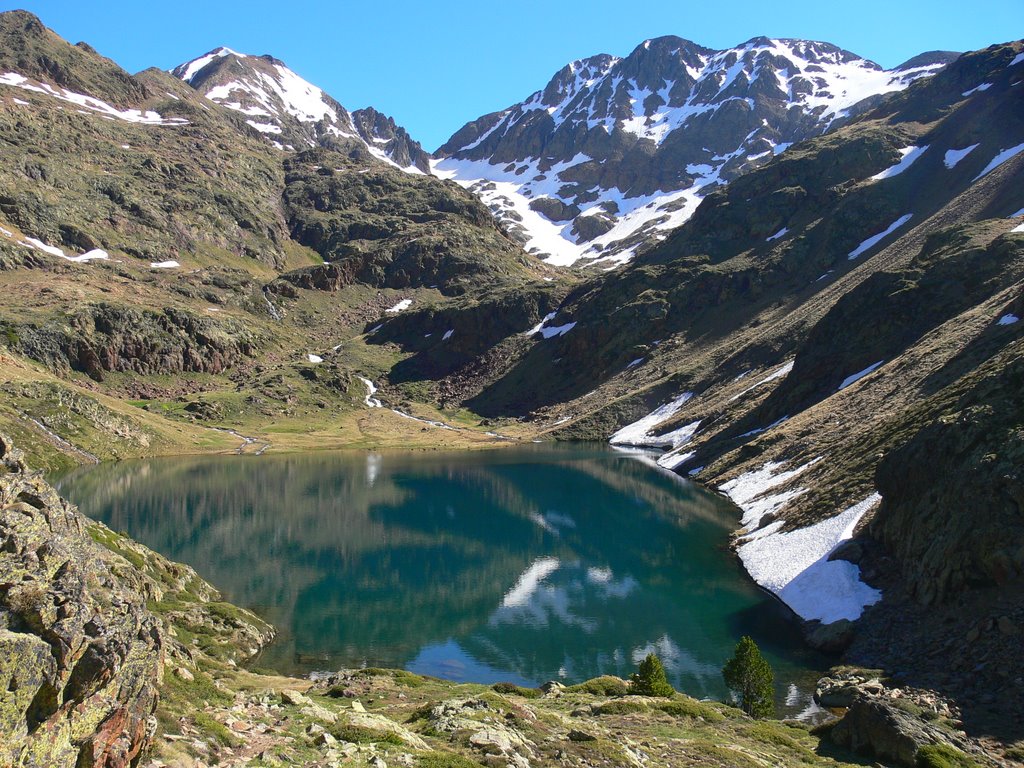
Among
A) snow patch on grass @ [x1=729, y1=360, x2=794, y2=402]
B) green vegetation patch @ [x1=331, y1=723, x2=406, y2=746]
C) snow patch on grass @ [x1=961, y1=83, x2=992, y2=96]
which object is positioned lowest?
green vegetation patch @ [x1=331, y1=723, x2=406, y2=746]

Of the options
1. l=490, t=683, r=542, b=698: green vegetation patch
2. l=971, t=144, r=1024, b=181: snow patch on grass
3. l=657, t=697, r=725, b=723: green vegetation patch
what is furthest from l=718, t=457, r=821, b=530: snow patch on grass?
l=971, t=144, r=1024, b=181: snow patch on grass

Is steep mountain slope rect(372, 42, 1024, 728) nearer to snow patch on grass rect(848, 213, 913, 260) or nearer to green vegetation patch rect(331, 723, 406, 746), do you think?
snow patch on grass rect(848, 213, 913, 260)

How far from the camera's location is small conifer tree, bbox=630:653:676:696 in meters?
27.7

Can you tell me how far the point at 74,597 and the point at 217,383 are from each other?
17005cm

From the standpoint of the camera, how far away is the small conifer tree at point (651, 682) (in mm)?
27667

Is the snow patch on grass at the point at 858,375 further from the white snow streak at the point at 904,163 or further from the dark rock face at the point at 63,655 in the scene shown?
the white snow streak at the point at 904,163

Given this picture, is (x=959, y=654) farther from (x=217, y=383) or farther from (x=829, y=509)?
(x=217, y=383)

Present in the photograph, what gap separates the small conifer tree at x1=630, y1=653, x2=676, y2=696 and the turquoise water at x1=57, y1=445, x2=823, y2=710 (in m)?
5.11

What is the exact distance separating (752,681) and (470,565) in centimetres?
3211

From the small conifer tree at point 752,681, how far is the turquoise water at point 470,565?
284cm

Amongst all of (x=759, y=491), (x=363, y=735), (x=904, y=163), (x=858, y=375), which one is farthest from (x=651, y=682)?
(x=904, y=163)

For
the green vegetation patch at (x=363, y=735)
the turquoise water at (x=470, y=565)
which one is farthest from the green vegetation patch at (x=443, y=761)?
the turquoise water at (x=470, y=565)

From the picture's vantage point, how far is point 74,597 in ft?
42.5

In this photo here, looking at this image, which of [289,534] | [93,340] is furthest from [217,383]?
[289,534]
